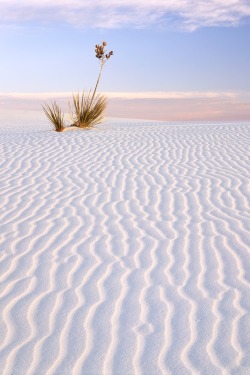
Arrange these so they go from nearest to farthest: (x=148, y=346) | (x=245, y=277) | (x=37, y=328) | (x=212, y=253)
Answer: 1. (x=148, y=346)
2. (x=37, y=328)
3. (x=245, y=277)
4. (x=212, y=253)

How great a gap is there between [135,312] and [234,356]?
827 mm

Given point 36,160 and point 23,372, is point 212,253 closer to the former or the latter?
point 23,372

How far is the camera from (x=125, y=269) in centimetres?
454

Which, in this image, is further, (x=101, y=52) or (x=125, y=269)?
(x=101, y=52)

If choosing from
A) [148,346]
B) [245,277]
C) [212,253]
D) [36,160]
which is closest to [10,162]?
[36,160]

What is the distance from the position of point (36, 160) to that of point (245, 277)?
6.17m

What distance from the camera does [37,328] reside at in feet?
11.6

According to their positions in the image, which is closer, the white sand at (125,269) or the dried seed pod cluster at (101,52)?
the white sand at (125,269)

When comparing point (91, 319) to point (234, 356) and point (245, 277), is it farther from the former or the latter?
point (245, 277)

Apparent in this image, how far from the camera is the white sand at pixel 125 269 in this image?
10.6 feet

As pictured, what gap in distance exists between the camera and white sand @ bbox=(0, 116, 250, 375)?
3240mm

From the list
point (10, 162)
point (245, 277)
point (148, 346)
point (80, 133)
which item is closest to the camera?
point (148, 346)

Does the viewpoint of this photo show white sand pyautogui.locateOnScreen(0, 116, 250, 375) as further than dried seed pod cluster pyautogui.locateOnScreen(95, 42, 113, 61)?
No

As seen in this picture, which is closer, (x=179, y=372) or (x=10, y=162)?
(x=179, y=372)
